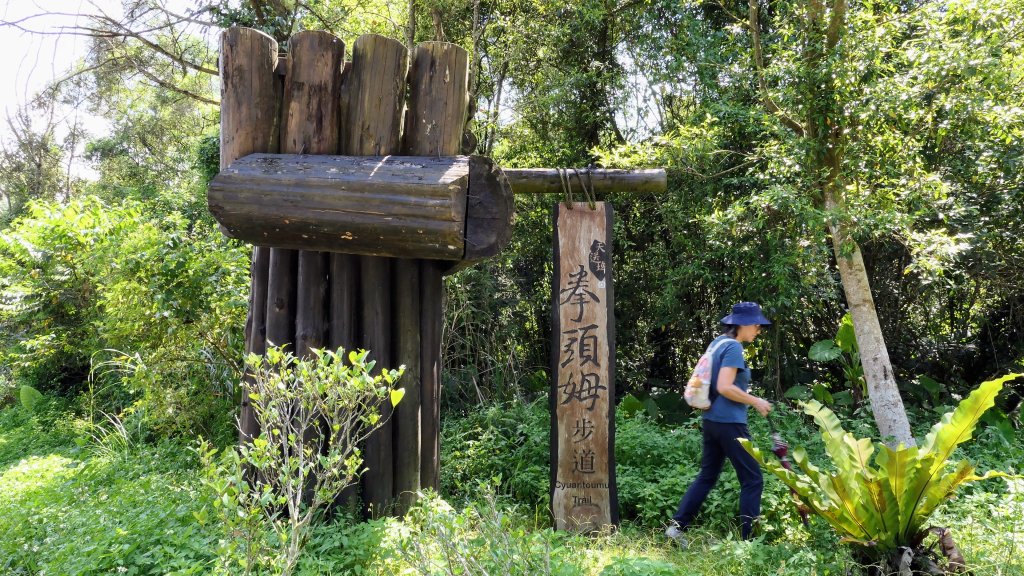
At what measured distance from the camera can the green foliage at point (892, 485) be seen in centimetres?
337

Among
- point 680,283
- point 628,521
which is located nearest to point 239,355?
point 628,521

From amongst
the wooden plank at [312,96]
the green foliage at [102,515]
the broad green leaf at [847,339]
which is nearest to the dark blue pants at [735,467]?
the green foliage at [102,515]

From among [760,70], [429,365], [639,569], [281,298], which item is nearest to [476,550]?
[639,569]

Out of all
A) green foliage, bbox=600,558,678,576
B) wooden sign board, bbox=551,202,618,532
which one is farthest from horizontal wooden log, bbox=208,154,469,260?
green foliage, bbox=600,558,678,576

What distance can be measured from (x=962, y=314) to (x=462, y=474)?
19.5ft

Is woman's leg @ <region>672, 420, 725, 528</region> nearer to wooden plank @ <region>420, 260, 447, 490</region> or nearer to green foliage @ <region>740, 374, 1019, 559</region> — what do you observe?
green foliage @ <region>740, 374, 1019, 559</region>

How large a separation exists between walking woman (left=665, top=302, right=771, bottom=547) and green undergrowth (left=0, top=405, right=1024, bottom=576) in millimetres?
173

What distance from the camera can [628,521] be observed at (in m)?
4.81

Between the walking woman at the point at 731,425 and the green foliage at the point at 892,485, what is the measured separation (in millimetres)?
618

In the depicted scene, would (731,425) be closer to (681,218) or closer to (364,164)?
(364,164)

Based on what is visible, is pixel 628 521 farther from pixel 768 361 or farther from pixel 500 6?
pixel 500 6

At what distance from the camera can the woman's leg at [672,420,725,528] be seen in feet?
14.2

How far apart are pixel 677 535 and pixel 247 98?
3691 millimetres

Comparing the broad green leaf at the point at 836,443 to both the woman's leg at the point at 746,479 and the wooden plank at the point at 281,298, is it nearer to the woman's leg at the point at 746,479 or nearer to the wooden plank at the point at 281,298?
the woman's leg at the point at 746,479
